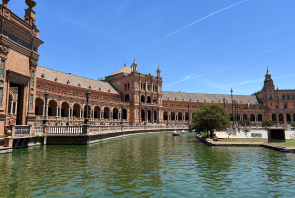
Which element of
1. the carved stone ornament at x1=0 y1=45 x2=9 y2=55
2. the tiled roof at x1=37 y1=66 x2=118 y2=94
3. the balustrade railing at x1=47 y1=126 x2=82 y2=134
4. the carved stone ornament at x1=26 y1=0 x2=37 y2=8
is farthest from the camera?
the tiled roof at x1=37 y1=66 x2=118 y2=94

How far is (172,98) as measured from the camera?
103m

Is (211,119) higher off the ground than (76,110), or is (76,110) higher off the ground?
(76,110)

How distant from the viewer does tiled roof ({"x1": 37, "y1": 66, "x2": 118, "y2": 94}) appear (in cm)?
5764

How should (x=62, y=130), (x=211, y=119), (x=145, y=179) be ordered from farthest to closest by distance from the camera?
(x=211, y=119) < (x=62, y=130) < (x=145, y=179)

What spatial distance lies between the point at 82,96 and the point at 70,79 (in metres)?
11.0

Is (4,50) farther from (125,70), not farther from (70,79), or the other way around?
(125,70)

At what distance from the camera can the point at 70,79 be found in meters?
65.9

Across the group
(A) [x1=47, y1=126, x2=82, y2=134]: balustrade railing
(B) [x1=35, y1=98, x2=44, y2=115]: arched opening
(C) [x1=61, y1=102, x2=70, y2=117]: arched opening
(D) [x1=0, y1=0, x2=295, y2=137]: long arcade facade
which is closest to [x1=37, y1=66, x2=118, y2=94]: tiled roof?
(D) [x1=0, y1=0, x2=295, y2=137]: long arcade facade

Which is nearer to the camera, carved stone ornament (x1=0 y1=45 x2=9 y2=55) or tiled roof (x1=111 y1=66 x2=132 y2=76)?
carved stone ornament (x1=0 y1=45 x2=9 y2=55)

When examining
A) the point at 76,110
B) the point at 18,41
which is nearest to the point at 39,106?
the point at 76,110

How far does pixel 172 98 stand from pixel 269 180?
93371mm

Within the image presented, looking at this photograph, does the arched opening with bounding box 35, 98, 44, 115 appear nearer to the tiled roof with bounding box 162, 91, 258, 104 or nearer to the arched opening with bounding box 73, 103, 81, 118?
the arched opening with bounding box 73, 103, 81, 118

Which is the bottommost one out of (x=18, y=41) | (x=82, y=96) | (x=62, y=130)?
(x=62, y=130)

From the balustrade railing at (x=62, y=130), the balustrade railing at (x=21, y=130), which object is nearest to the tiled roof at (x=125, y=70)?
the balustrade railing at (x=62, y=130)
